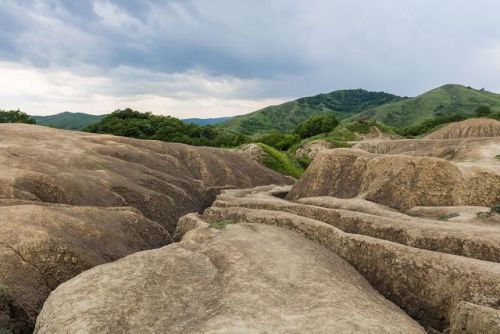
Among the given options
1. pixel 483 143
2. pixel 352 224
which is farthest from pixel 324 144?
pixel 352 224

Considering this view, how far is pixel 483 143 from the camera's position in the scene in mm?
58938

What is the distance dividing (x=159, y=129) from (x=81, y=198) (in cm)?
7493

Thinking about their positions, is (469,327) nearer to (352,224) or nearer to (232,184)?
(352,224)

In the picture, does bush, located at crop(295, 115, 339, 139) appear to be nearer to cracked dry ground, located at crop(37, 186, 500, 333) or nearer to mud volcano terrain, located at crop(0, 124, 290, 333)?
mud volcano terrain, located at crop(0, 124, 290, 333)

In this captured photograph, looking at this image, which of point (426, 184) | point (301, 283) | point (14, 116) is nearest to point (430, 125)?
point (14, 116)

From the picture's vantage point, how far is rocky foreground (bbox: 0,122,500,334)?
44.0 feet

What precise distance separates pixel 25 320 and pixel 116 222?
8965 mm

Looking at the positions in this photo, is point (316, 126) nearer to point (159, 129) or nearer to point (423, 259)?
point (159, 129)

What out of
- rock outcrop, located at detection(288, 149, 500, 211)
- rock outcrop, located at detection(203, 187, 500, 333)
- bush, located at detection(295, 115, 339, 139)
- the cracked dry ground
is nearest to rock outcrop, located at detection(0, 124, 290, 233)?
rock outcrop, located at detection(203, 187, 500, 333)

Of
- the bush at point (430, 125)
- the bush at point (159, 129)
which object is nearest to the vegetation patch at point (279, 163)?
the bush at point (159, 129)

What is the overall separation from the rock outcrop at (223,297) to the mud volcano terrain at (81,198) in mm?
4029

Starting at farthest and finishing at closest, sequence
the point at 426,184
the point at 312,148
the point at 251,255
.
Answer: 1. the point at 312,148
2. the point at 426,184
3. the point at 251,255

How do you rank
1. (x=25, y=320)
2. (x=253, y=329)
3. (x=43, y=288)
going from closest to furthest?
(x=253, y=329) → (x=25, y=320) → (x=43, y=288)

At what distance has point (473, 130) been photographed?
317 feet
